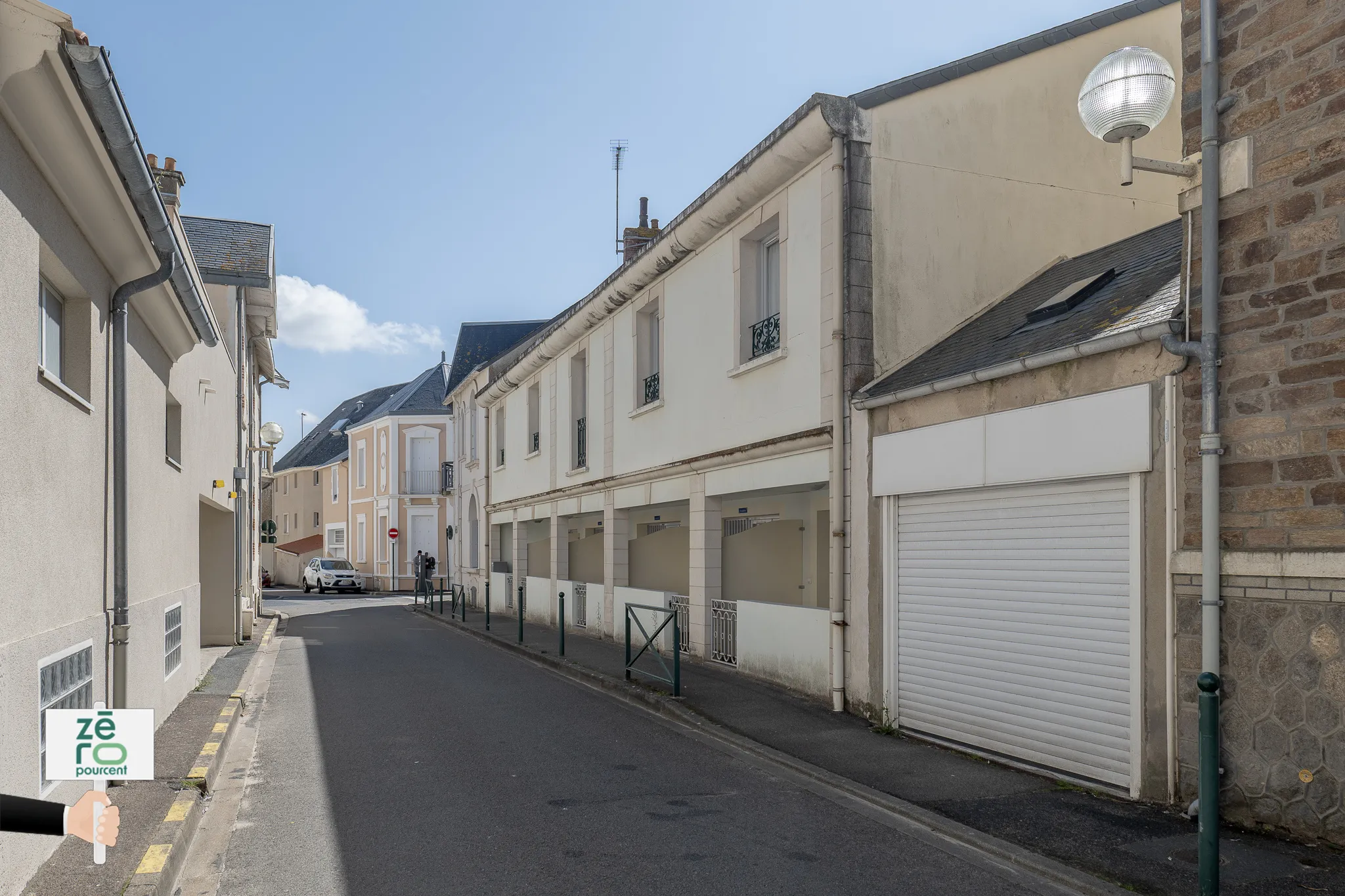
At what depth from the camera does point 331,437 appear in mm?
52531

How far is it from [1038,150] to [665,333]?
5655 millimetres

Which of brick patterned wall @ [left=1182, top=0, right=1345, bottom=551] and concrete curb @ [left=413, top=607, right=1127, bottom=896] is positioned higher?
brick patterned wall @ [left=1182, top=0, right=1345, bottom=551]

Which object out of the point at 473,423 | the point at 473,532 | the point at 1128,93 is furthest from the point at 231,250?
the point at 473,532

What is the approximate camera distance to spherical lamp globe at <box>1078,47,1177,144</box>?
6051 mm

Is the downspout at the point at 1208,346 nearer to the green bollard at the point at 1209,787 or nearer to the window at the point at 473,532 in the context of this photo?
the green bollard at the point at 1209,787

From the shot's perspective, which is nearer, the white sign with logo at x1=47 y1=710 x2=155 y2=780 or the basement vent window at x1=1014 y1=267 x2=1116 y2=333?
the white sign with logo at x1=47 y1=710 x2=155 y2=780

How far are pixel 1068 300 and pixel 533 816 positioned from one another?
5.81m

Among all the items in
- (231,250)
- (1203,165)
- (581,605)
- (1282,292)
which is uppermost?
(231,250)

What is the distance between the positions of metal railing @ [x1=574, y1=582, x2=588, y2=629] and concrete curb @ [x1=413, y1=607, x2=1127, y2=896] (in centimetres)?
554

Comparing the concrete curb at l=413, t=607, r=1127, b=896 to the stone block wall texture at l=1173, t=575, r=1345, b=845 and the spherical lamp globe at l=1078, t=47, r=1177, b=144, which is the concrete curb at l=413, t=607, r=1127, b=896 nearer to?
the stone block wall texture at l=1173, t=575, r=1345, b=845

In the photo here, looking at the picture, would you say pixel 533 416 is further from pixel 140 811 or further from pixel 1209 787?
pixel 1209 787

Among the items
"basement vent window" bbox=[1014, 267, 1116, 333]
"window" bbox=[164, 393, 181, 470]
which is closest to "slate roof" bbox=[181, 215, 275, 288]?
"window" bbox=[164, 393, 181, 470]

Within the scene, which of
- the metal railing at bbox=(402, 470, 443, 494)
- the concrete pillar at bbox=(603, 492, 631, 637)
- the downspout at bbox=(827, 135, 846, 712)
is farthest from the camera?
the metal railing at bbox=(402, 470, 443, 494)

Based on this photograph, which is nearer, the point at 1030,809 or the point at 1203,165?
the point at 1203,165
